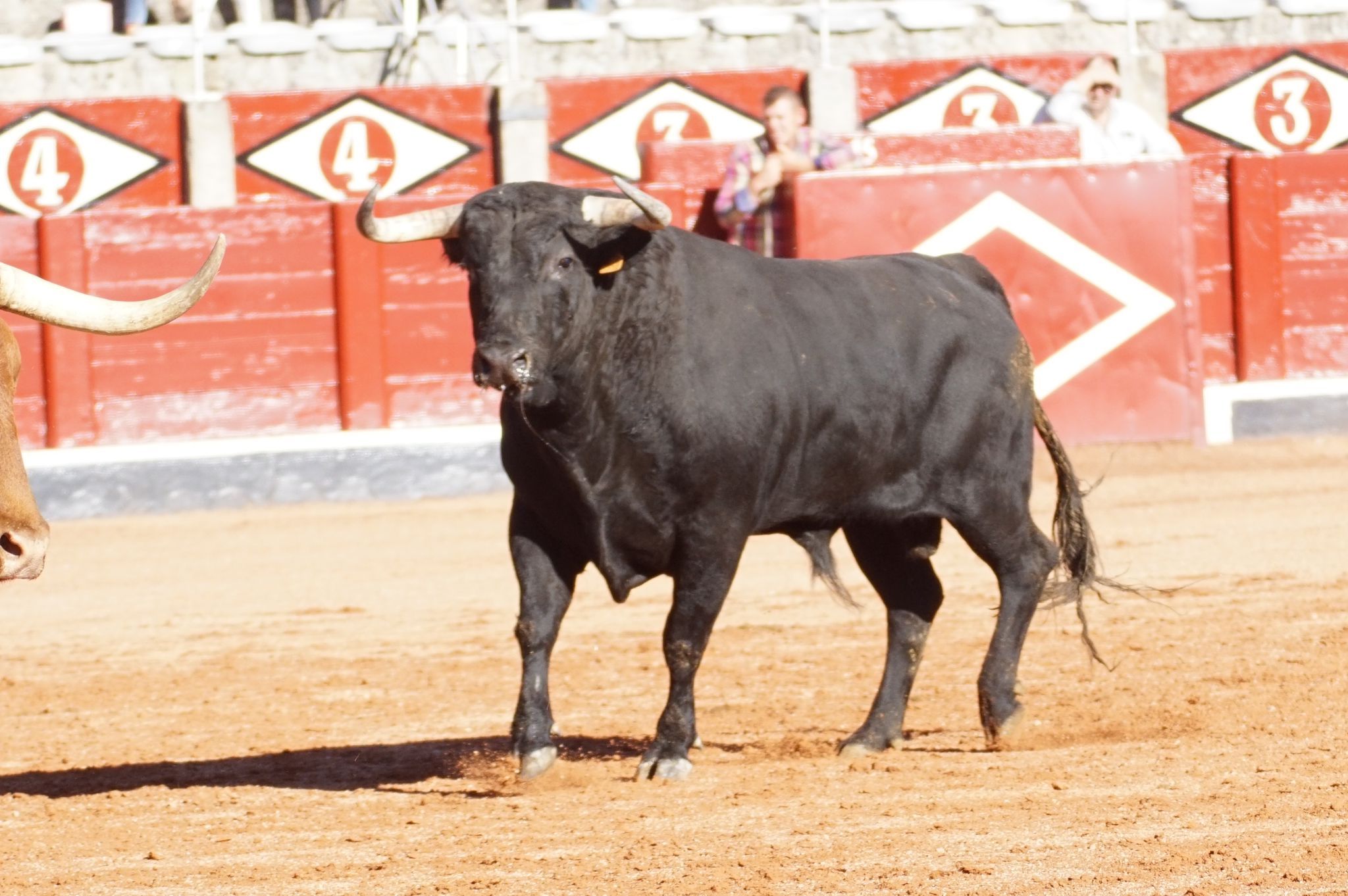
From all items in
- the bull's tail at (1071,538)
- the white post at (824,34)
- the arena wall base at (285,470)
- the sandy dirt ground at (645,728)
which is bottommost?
the arena wall base at (285,470)

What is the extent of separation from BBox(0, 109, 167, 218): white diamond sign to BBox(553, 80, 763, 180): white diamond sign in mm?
2753

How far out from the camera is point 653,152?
12.4 m

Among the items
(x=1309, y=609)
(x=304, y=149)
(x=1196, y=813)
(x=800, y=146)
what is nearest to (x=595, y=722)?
(x=1196, y=813)

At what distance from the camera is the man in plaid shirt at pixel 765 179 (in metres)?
→ 11.0

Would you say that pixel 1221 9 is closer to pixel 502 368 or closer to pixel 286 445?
pixel 286 445

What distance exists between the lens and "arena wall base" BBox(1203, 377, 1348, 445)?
11984 mm

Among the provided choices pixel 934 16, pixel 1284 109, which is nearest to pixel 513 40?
pixel 934 16

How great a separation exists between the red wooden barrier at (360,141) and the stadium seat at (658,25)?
44.1 inches

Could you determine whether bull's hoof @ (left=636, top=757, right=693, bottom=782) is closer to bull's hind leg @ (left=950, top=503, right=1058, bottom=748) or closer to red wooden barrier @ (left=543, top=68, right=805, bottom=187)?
bull's hind leg @ (left=950, top=503, right=1058, bottom=748)

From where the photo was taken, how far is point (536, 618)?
5328 millimetres

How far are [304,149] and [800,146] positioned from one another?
4.28 m

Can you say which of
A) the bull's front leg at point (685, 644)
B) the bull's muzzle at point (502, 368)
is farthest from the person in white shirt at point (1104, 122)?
the bull's muzzle at point (502, 368)

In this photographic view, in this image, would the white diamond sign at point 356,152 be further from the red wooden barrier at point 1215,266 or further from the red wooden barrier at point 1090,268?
the red wooden barrier at point 1215,266

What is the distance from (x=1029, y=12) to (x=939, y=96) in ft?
3.56
